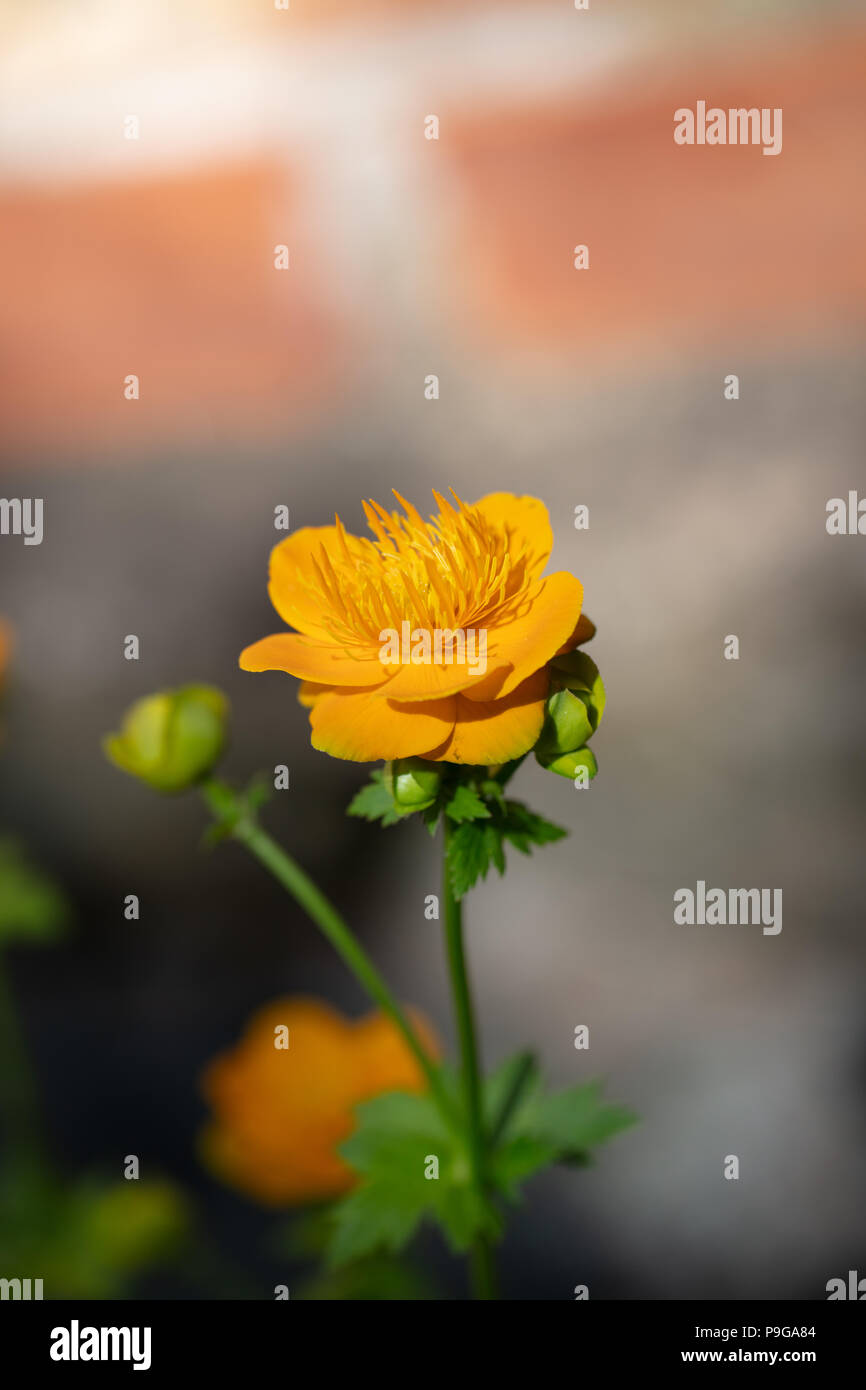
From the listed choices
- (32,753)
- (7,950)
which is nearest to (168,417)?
(32,753)

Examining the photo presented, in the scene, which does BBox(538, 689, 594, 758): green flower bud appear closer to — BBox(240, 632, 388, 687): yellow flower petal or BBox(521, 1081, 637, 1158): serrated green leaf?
BBox(240, 632, 388, 687): yellow flower petal

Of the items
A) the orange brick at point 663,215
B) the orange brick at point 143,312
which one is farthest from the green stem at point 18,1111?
the orange brick at point 663,215

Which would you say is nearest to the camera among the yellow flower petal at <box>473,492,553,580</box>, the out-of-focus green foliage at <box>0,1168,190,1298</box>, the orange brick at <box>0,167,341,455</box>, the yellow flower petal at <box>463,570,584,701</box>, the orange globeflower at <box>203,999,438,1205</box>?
the yellow flower petal at <box>463,570,584,701</box>

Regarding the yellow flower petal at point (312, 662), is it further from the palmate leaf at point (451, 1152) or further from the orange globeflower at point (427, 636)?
the palmate leaf at point (451, 1152)

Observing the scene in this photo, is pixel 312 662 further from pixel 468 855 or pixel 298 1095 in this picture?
pixel 298 1095

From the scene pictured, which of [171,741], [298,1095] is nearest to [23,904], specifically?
[298,1095]

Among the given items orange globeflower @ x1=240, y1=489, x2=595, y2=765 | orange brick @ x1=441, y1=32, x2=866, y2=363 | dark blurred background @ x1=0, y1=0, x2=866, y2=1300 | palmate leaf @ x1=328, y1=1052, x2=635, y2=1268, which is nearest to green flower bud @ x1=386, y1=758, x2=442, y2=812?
orange globeflower @ x1=240, y1=489, x2=595, y2=765
